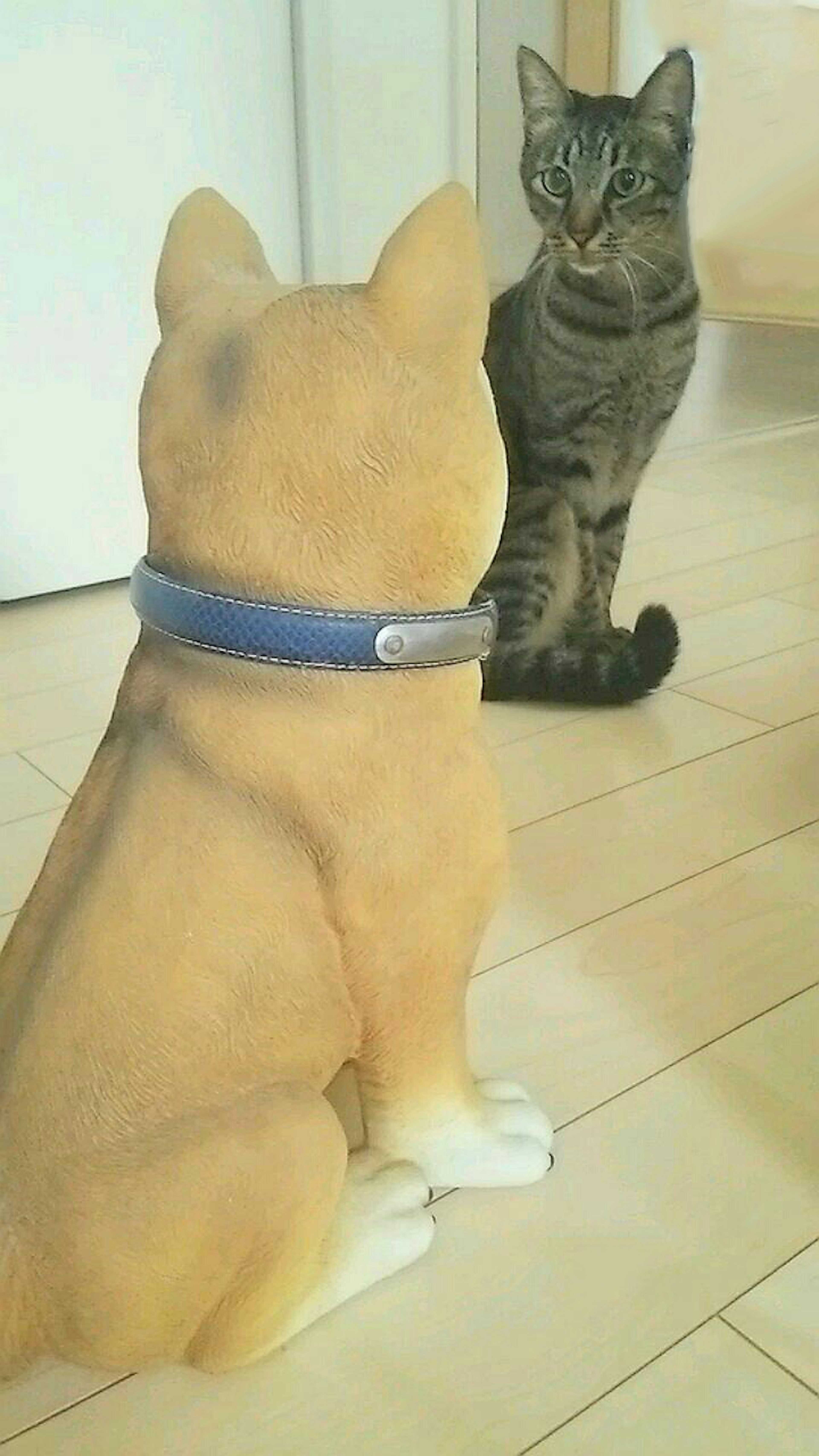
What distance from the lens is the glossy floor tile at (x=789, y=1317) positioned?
2.11ft

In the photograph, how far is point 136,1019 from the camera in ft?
1.81

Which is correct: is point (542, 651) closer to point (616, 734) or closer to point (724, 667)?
point (616, 734)

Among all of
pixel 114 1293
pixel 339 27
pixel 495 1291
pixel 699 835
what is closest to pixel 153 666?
pixel 114 1293

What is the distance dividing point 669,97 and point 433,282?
94 centimetres

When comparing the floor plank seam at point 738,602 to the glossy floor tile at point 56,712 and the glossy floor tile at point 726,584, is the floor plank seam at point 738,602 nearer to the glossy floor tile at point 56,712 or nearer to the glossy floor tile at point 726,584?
the glossy floor tile at point 726,584

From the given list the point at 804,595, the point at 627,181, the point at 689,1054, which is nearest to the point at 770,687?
the point at 804,595

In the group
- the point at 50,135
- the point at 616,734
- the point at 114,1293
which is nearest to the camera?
the point at 114,1293

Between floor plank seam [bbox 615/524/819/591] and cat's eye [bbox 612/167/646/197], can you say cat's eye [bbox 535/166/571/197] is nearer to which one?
cat's eye [bbox 612/167/646/197]

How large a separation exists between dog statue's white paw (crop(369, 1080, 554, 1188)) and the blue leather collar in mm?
270

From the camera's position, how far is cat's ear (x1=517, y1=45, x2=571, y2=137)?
137cm

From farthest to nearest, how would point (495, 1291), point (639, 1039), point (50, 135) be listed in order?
point (50, 135) → point (639, 1039) → point (495, 1291)

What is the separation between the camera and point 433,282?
54 cm

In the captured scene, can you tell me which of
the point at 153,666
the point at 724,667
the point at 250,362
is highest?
the point at 250,362

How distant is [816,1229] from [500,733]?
2.29 feet
